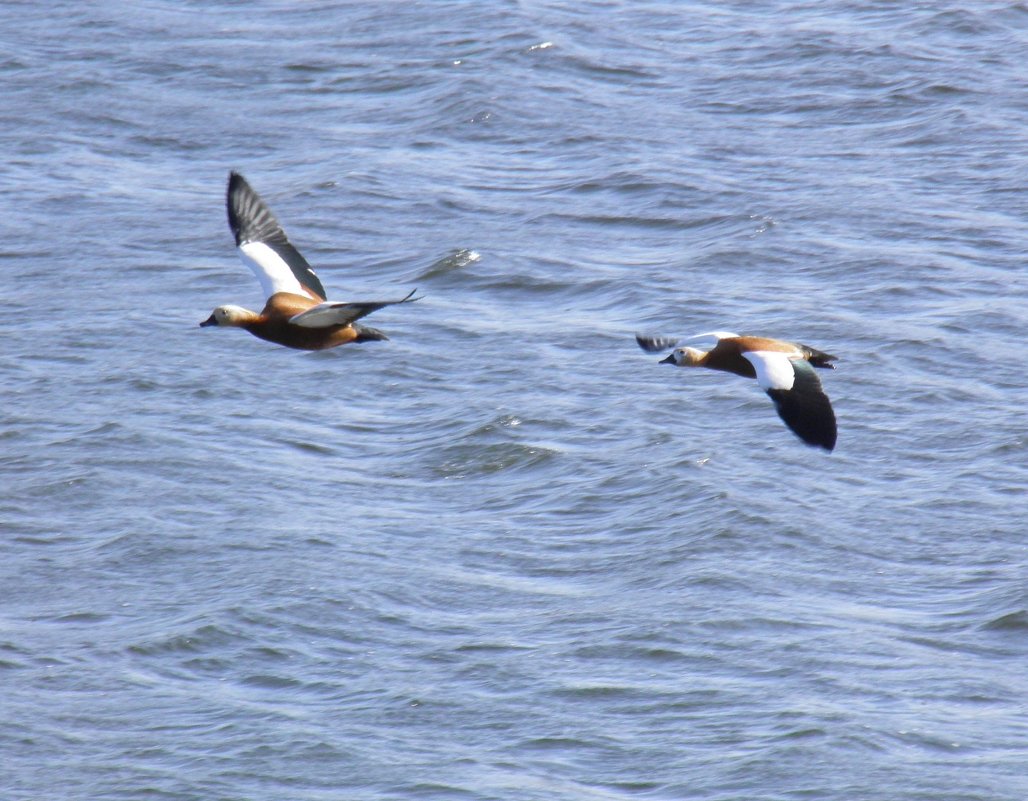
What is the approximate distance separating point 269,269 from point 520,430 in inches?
233

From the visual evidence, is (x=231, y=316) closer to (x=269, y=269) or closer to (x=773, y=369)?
(x=269, y=269)

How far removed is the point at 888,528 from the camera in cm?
1587

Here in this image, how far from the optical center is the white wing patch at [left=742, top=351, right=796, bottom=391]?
34.6 feet

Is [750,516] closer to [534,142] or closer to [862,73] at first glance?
[534,142]

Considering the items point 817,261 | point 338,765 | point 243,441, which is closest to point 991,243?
point 817,261

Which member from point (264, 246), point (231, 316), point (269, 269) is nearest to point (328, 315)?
point (231, 316)

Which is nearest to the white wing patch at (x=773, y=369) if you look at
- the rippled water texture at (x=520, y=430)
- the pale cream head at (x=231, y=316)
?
the pale cream head at (x=231, y=316)

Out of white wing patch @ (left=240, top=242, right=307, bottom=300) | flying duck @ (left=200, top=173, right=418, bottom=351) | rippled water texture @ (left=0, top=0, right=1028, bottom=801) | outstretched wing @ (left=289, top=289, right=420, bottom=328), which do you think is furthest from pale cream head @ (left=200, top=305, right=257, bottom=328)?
rippled water texture @ (left=0, top=0, right=1028, bottom=801)

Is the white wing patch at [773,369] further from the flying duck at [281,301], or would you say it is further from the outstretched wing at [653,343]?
the flying duck at [281,301]

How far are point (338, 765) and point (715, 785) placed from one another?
2470mm

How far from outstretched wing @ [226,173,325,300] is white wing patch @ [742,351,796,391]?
2.54 meters

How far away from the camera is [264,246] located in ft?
39.3

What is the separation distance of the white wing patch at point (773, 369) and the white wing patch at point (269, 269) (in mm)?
2586

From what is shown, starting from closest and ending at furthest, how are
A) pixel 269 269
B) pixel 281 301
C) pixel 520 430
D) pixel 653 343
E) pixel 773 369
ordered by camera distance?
pixel 773 369
pixel 281 301
pixel 653 343
pixel 269 269
pixel 520 430
